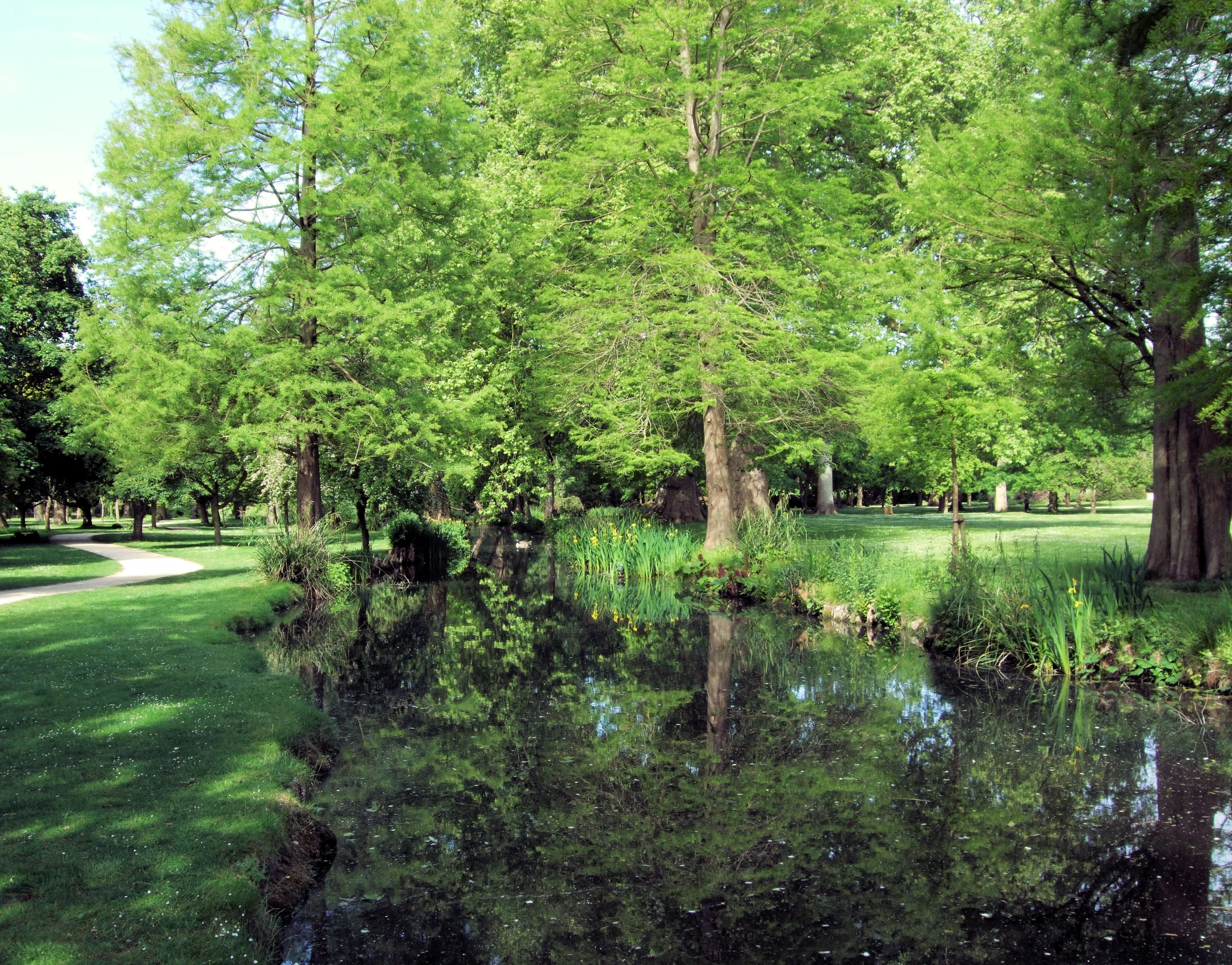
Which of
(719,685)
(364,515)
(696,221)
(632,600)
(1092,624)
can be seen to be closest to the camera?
(719,685)

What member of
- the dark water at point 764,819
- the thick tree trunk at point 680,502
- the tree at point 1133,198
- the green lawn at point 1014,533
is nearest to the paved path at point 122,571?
the dark water at point 764,819

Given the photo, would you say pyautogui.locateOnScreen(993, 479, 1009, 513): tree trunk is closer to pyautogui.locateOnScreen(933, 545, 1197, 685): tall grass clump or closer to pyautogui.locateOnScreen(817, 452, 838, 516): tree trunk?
pyautogui.locateOnScreen(817, 452, 838, 516): tree trunk

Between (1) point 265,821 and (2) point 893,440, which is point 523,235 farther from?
(1) point 265,821

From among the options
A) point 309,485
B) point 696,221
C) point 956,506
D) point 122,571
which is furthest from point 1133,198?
point 122,571

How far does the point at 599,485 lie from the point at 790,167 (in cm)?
2301

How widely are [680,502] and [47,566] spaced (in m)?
21.4

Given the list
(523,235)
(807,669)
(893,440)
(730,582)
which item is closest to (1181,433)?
(893,440)

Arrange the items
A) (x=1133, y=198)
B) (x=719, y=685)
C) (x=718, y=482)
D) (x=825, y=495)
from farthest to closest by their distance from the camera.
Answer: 1. (x=825, y=495)
2. (x=718, y=482)
3. (x=1133, y=198)
4. (x=719, y=685)

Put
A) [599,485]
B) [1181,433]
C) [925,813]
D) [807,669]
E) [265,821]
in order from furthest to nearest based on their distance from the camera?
[599,485] → [1181,433] → [807,669] → [925,813] → [265,821]

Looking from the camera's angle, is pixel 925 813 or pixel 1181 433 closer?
pixel 925 813

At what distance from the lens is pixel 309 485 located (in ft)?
64.1

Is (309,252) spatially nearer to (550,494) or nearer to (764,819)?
(550,494)

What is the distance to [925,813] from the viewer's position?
21.1 ft

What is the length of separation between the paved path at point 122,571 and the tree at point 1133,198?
16.3 meters
